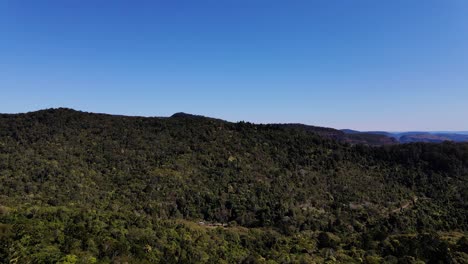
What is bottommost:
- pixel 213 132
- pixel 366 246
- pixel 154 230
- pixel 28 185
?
pixel 366 246

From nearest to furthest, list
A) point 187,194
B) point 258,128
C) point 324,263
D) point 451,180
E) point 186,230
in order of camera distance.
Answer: point 324,263 → point 186,230 → point 187,194 → point 451,180 → point 258,128

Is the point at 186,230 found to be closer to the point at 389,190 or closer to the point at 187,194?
the point at 187,194

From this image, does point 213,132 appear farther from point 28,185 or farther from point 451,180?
point 451,180

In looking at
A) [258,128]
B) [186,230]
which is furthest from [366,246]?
[258,128]

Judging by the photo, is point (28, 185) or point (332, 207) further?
point (332, 207)

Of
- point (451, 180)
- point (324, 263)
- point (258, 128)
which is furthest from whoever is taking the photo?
point (258, 128)

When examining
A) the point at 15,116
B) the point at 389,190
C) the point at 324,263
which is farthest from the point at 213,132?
the point at 324,263

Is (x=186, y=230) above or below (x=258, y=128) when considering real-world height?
below
